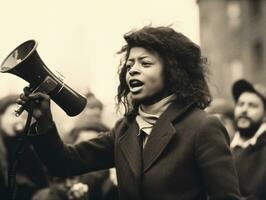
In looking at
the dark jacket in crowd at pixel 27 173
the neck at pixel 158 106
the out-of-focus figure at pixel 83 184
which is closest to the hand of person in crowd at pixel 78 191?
the out-of-focus figure at pixel 83 184

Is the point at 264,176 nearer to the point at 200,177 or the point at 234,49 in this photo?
the point at 200,177

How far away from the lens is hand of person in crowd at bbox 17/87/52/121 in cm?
380

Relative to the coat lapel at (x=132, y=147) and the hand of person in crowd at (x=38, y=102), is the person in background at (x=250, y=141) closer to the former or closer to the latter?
the coat lapel at (x=132, y=147)

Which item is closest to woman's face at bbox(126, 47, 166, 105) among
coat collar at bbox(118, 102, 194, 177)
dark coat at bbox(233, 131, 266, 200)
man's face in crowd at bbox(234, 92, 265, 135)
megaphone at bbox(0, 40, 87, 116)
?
coat collar at bbox(118, 102, 194, 177)

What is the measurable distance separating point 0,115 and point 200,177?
3.45 m

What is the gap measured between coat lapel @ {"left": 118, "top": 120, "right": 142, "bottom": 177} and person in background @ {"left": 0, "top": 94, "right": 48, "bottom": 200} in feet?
8.57

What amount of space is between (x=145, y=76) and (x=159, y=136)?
37cm

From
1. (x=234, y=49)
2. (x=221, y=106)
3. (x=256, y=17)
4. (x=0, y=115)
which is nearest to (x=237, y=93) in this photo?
(x=221, y=106)

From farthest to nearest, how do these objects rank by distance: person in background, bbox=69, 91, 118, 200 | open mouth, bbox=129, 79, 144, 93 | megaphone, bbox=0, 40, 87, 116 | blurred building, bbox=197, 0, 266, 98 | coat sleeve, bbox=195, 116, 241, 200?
blurred building, bbox=197, 0, 266, 98 → person in background, bbox=69, 91, 118, 200 → open mouth, bbox=129, 79, 144, 93 → megaphone, bbox=0, 40, 87, 116 → coat sleeve, bbox=195, 116, 241, 200

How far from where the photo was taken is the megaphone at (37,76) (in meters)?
3.86

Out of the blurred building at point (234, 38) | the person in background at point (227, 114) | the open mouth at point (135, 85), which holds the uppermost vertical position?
the open mouth at point (135, 85)

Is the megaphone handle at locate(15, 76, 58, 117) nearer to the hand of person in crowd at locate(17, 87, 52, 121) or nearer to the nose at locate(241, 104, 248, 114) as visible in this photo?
the hand of person in crowd at locate(17, 87, 52, 121)

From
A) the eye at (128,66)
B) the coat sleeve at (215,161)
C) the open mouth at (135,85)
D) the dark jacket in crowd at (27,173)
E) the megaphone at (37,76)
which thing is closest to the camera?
the coat sleeve at (215,161)

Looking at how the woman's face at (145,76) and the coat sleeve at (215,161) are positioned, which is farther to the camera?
the woman's face at (145,76)
